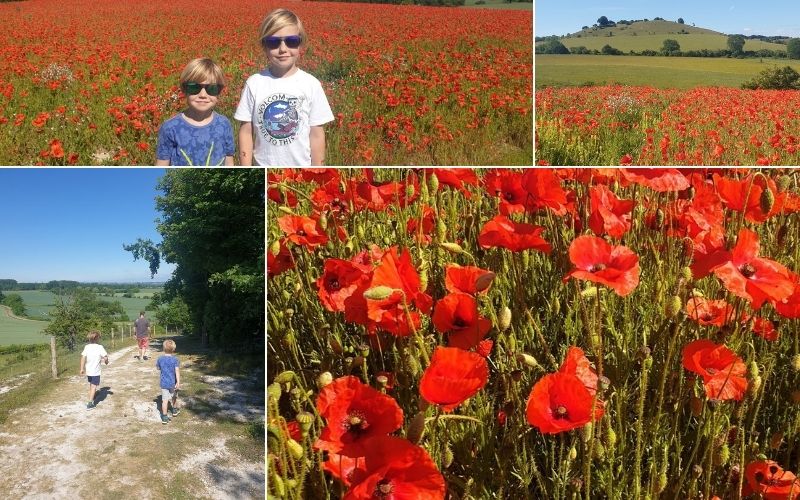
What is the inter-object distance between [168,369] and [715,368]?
61.6 inches

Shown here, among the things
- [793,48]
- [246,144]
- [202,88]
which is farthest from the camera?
[793,48]

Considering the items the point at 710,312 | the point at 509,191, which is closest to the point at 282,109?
the point at 509,191

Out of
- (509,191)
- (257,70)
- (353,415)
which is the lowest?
(353,415)

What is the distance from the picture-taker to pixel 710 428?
4.84 feet

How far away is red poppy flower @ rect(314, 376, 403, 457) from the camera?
1190 mm

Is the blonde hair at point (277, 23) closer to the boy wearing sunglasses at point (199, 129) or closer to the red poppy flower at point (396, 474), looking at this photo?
the boy wearing sunglasses at point (199, 129)

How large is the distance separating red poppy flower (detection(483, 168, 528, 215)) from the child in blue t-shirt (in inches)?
45.4

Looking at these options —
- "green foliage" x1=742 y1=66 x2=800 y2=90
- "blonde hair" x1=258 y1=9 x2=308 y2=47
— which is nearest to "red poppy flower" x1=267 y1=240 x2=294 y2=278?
"blonde hair" x1=258 y1=9 x2=308 y2=47

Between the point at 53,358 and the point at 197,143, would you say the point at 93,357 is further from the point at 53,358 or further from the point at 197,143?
the point at 197,143

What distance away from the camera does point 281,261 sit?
1.95 m

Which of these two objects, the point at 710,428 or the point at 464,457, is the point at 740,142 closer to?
the point at 710,428

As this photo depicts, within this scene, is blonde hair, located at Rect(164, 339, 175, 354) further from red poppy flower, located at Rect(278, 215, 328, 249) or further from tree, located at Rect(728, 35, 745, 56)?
tree, located at Rect(728, 35, 745, 56)

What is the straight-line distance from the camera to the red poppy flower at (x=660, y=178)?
6.74 feet

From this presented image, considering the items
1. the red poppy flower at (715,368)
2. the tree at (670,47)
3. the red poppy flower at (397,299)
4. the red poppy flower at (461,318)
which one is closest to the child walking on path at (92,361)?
the red poppy flower at (397,299)
